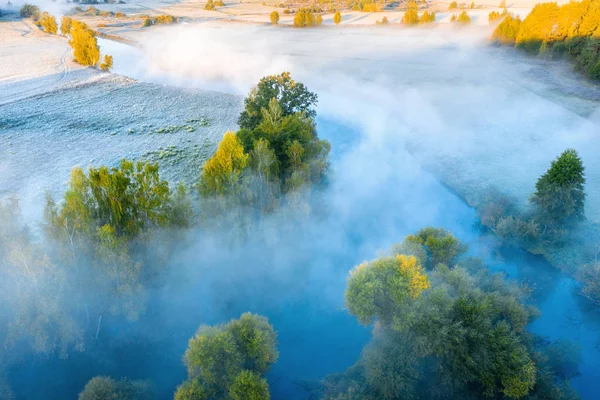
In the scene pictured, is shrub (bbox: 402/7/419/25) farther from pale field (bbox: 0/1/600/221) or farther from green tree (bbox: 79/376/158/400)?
green tree (bbox: 79/376/158/400)

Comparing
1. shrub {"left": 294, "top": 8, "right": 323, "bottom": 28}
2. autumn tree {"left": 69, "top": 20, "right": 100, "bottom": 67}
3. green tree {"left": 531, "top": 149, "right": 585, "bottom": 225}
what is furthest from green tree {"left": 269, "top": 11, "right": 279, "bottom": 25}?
green tree {"left": 531, "top": 149, "right": 585, "bottom": 225}

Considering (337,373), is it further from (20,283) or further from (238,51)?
(238,51)

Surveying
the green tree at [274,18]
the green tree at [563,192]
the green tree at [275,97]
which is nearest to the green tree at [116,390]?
the green tree at [275,97]

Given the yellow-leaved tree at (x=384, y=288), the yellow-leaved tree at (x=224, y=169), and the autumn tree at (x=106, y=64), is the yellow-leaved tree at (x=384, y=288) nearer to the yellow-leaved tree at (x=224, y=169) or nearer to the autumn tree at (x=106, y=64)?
the yellow-leaved tree at (x=224, y=169)

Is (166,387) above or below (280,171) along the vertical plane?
below

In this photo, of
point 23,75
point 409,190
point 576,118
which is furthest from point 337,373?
point 23,75
